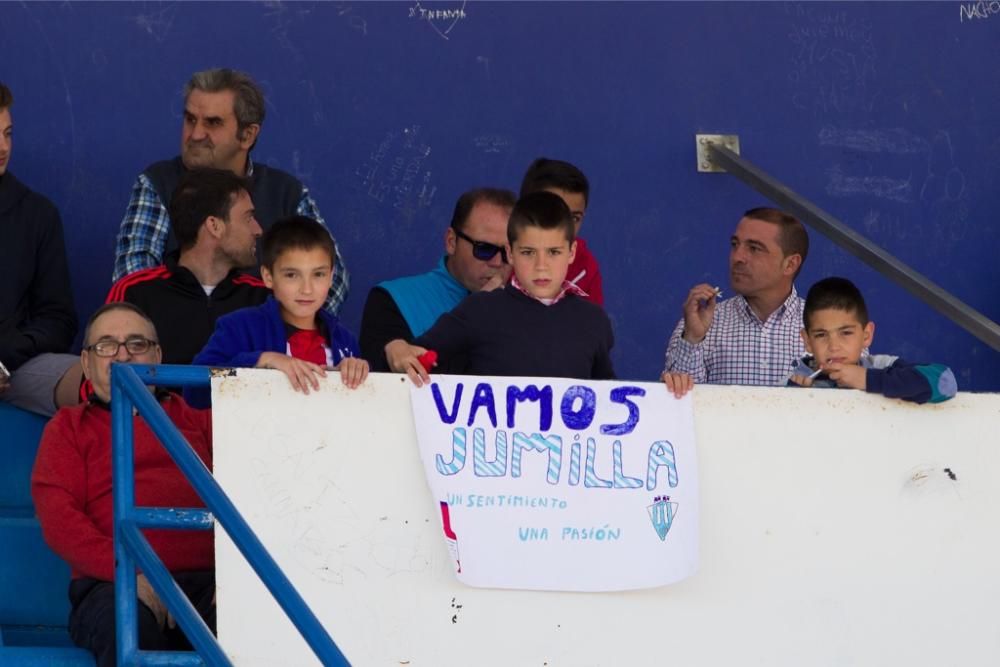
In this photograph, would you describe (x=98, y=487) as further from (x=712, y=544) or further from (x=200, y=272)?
(x=712, y=544)

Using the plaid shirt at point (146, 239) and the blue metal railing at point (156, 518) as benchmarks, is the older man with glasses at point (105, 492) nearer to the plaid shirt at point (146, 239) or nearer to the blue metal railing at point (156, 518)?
the blue metal railing at point (156, 518)

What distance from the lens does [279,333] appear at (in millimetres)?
5293

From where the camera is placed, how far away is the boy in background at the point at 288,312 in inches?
207

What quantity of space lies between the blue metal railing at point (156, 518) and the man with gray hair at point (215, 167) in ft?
5.51

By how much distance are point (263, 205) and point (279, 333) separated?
1.63m

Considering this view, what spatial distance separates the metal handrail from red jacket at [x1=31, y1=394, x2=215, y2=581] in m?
2.54

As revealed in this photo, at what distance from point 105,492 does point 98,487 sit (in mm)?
25

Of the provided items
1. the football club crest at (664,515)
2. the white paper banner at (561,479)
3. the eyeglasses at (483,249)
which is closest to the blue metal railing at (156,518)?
the white paper banner at (561,479)

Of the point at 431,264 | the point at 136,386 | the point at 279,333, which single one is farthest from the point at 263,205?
the point at 136,386

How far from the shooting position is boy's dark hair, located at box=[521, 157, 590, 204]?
6305 mm

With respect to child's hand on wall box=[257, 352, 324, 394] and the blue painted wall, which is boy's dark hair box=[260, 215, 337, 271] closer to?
child's hand on wall box=[257, 352, 324, 394]

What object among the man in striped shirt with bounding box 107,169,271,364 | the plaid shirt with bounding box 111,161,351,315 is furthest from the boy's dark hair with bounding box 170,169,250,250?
Result: the plaid shirt with bounding box 111,161,351,315

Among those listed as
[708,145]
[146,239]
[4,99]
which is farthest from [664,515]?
[708,145]

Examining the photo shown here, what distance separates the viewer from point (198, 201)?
6.27m
